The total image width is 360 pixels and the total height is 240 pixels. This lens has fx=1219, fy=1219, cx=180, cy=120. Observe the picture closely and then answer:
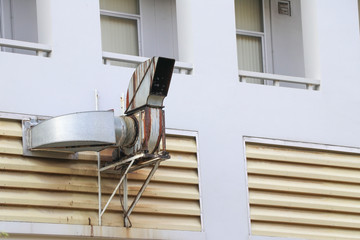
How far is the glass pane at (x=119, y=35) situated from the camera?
20.0 meters

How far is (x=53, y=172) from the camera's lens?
17.0 m

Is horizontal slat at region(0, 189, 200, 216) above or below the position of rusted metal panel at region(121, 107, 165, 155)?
below

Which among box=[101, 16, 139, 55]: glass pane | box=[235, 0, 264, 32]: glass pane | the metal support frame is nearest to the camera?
the metal support frame

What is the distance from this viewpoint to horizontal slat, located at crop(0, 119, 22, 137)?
16734 millimetres

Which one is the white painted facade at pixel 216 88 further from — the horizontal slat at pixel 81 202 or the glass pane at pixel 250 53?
the glass pane at pixel 250 53

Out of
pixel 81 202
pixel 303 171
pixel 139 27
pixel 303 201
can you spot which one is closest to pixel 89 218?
pixel 81 202

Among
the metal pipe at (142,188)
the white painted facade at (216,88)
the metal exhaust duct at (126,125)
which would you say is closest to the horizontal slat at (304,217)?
the white painted facade at (216,88)

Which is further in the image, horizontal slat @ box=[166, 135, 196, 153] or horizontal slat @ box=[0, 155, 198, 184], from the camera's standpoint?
horizontal slat @ box=[166, 135, 196, 153]

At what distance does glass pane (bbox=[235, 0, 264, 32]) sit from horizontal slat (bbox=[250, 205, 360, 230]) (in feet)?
13.7

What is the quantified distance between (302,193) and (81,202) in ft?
13.0

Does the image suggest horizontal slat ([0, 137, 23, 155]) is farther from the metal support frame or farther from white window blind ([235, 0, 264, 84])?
white window blind ([235, 0, 264, 84])

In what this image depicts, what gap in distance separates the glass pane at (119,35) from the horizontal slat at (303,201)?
130 inches

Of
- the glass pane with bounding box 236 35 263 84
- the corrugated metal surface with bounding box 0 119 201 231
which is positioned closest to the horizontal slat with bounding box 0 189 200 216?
the corrugated metal surface with bounding box 0 119 201 231

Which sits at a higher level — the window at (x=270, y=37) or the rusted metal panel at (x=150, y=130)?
the window at (x=270, y=37)
